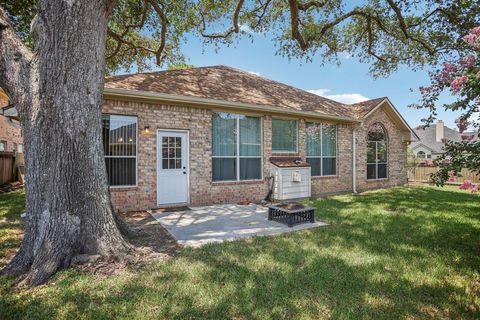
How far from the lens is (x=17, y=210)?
7.06m

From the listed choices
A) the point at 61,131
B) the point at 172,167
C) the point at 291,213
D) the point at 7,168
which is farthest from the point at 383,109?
the point at 7,168

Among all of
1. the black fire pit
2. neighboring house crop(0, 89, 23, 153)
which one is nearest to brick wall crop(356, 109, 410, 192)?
the black fire pit

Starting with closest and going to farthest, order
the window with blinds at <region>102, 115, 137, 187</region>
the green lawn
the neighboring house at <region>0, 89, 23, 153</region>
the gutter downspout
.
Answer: the green lawn < the window with blinds at <region>102, 115, 137, 187</region> < the gutter downspout < the neighboring house at <region>0, 89, 23, 153</region>

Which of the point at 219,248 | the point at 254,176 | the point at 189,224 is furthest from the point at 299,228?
the point at 254,176

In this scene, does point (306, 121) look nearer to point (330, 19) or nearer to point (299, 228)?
point (330, 19)

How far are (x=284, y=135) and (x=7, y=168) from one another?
13.1 m

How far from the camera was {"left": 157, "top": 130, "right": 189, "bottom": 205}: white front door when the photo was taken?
24.4 feet

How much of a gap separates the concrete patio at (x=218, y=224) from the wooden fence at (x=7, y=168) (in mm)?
9649

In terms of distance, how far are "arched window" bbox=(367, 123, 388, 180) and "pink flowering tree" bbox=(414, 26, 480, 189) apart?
8.36 metres

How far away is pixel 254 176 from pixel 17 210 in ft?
23.1

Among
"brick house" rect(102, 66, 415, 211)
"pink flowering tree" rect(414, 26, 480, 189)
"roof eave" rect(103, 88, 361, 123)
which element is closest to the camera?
"pink flowering tree" rect(414, 26, 480, 189)

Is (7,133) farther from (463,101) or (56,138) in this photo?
(463,101)

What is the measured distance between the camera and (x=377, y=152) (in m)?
12.6

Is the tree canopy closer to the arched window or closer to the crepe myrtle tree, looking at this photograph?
the arched window
